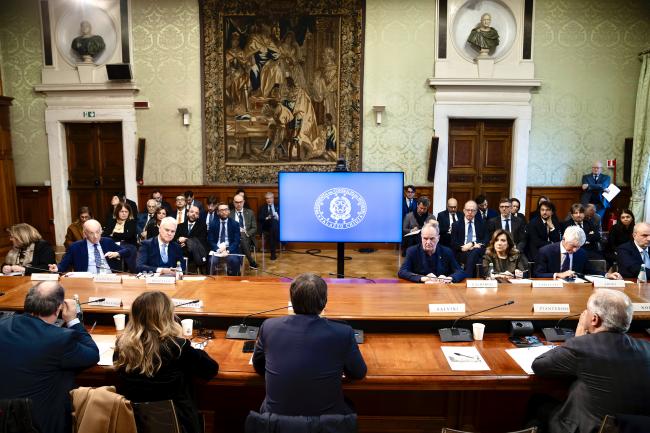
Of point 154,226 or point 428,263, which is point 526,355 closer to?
point 428,263

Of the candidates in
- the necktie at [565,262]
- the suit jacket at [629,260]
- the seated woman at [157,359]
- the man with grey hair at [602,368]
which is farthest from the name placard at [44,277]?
the suit jacket at [629,260]

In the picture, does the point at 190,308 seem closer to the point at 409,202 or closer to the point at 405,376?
the point at 405,376

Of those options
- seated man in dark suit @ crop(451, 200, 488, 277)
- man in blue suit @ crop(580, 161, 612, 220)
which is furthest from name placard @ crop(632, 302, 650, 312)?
man in blue suit @ crop(580, 161, 612, 220)

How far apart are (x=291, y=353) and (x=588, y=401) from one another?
1390mm

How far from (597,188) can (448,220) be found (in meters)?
3.37

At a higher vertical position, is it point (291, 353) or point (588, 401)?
point (291, 353)

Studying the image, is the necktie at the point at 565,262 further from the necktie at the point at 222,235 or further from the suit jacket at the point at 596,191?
the suit jacket at the point at 596,191

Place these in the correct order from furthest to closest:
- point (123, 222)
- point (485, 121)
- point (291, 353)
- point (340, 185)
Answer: point (485, 121)
point (123, 222)
point (340, 185)
point (291, 353)

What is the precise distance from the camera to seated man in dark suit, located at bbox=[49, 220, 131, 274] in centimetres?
481

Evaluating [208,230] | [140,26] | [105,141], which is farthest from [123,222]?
[140,26]

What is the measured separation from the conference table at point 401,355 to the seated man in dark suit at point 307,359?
1.00 ft

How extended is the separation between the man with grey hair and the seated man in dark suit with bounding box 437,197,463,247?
521 centimetres

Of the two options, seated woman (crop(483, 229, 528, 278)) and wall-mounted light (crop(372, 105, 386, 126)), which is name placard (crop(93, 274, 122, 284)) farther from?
wall-mounted light (crop(372, 105, 386, 126))

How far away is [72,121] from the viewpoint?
9.62 metres
